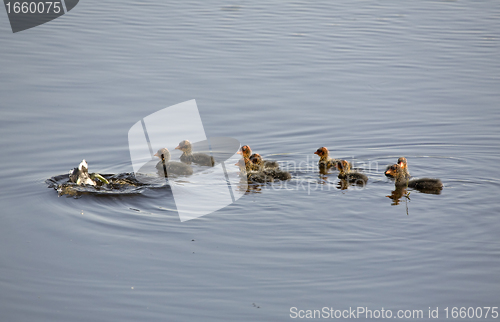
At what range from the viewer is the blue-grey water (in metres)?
5.04

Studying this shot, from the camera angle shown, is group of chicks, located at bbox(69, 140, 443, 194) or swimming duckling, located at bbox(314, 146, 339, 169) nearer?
group of chicks, located at bbox(69, 140, 443, 194)

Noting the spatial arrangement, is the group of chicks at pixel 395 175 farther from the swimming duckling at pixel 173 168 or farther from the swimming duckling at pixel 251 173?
the swimming duckling at pixel 173 168

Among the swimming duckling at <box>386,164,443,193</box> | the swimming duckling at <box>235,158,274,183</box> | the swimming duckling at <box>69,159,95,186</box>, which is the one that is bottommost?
the swimming duckling at <box>386,164,443,193</box>

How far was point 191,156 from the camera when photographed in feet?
28.3

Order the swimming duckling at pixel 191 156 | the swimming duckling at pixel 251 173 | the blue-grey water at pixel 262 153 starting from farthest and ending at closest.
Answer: the swimming duckling at pixel 191 156 < the swimming duckling at pixel 251 173 < the blue-grey water at pixel 262 153

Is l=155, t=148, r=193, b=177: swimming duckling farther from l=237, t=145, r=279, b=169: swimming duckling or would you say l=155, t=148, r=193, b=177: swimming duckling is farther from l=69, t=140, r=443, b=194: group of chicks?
l=237, t=145, r=279, b=169: swimming duckling

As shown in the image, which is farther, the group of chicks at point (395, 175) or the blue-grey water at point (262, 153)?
the group of chicks at point (395, 175)

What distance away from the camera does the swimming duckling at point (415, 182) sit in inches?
286

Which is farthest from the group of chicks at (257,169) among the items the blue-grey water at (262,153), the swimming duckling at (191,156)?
the blue-grey water at (262,153)

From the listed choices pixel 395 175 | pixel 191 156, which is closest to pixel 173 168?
pixel 191 156

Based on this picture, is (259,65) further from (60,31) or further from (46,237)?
(46,237)

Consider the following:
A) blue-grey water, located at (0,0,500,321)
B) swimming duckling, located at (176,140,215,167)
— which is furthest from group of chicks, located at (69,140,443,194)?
blue-grey water, located at (0,0,500,321)

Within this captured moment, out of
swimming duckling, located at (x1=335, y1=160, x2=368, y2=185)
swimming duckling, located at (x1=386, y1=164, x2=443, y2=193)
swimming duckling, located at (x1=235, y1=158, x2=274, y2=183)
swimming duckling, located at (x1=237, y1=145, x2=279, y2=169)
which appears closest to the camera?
swimming duckling, located at (x1=386, y1=164, x2=443, y2=193)

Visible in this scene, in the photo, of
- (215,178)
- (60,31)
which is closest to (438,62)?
(215,178)
